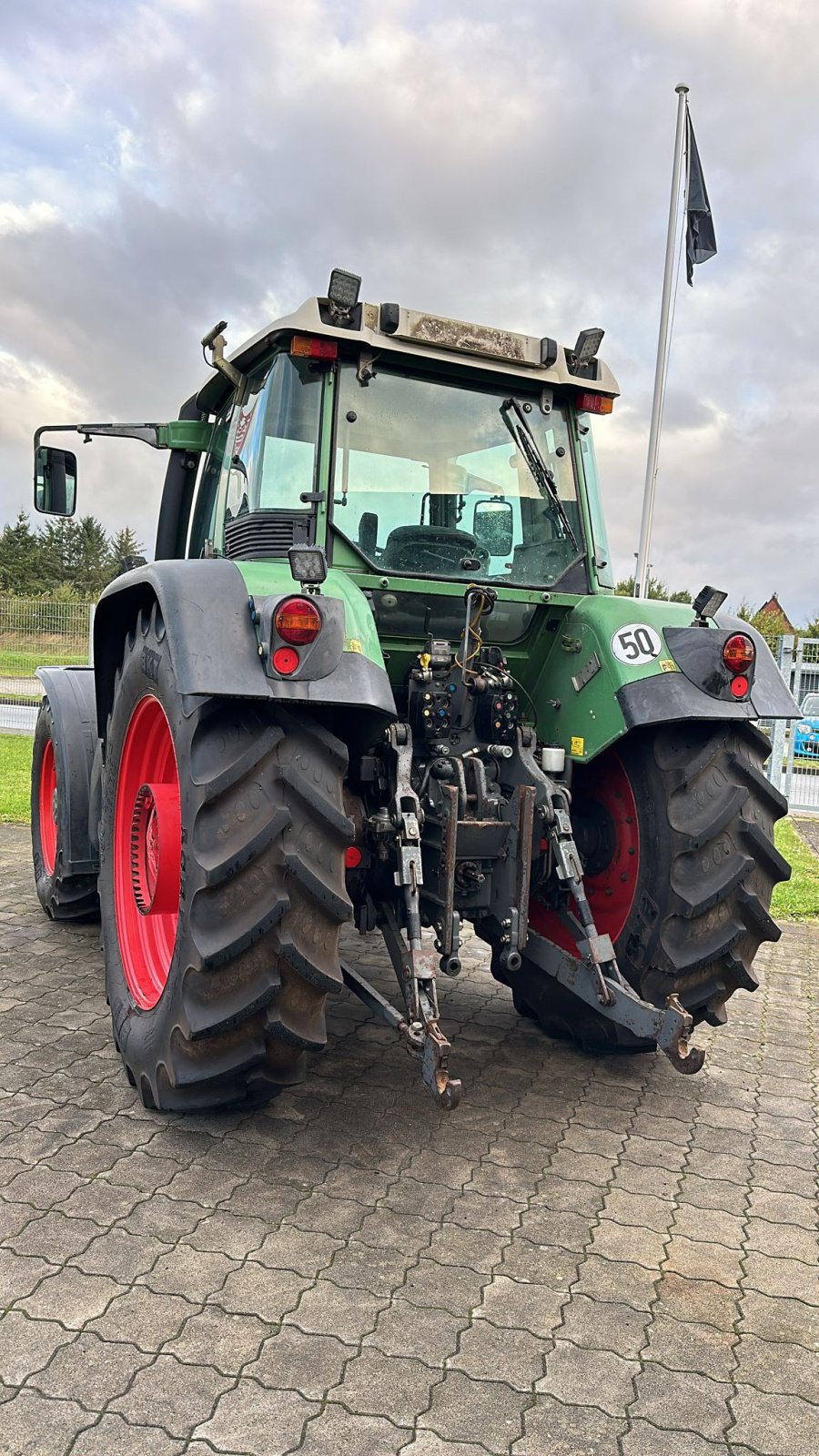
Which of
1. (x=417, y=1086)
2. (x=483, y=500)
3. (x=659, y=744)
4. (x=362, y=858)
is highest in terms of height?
(x=483, y=500)

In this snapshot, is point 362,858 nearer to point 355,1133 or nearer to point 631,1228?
point 355,1133

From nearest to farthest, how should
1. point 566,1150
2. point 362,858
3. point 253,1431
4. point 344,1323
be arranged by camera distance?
point 253,1431, point 344,1323, point 566,1150, point 362,858

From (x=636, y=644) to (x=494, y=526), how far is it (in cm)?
73

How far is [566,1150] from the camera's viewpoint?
3.34m

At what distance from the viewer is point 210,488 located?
15.4 feet

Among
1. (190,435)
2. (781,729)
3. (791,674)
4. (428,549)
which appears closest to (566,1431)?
(428,549)

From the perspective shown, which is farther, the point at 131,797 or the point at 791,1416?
the point at 131,797

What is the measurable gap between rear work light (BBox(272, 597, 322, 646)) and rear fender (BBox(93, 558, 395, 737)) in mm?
35

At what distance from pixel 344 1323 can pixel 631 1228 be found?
91 centimetres

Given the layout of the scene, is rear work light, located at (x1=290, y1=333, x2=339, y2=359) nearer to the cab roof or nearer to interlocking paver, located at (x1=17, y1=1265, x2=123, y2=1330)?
the cab roof

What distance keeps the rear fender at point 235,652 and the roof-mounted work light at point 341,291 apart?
1.07 m

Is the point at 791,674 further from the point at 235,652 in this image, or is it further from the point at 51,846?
the point at 235,652

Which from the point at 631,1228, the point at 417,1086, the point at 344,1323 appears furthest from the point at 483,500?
the point at 344,1323

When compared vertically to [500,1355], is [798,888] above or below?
below
